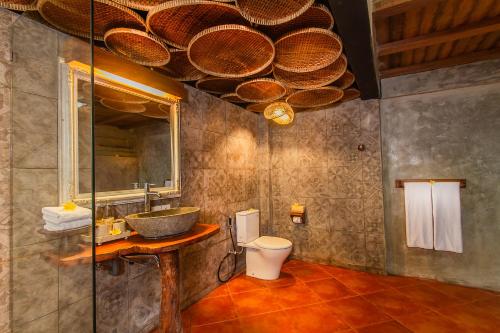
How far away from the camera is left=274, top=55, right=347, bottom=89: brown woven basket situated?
2105mm

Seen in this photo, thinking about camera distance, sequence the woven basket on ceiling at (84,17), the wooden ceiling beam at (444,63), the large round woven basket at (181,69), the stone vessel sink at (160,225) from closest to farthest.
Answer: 1. the woven basket on ceiling at (84,17)
2. the stone vessel sink at (160,225)
3. the large round woven basket at (181,69)
4. the wooden ceiling beam at (444,63)

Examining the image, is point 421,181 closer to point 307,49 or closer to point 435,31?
point 435,31

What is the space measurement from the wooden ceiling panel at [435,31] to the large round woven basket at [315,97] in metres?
0.55

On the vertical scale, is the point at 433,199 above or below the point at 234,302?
above

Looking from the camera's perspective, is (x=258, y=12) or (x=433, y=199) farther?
(x=433, y=199)

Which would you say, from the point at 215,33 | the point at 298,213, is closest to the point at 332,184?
the point at 298,213

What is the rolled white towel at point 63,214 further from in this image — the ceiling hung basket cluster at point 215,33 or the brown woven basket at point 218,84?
the brown woven basket at point 218,84

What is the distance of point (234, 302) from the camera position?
250cm

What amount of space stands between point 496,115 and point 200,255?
3495 millimetres

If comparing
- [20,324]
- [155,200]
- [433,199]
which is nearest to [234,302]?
[155,200]

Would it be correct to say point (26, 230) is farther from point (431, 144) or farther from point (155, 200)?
point (431, 144)

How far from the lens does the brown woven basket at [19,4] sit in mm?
1234

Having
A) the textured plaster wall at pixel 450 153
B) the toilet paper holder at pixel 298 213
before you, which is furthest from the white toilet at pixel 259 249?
the textured plaster wall at pixel 450 153

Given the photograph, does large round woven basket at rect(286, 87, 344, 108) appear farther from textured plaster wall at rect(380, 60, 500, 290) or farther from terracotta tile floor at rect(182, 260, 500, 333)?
terracotta tile floor at rect(182, 260, 500, 333)
